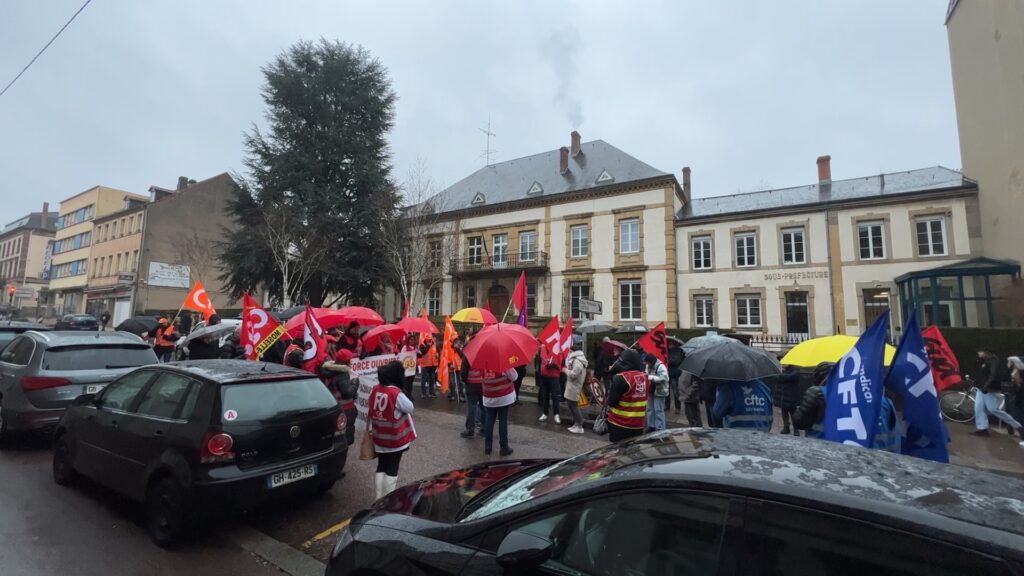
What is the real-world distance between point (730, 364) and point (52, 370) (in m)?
9.03

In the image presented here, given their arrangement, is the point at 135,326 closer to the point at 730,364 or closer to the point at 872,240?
the point at 730,364

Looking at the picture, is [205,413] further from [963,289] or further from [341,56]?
[341,56]

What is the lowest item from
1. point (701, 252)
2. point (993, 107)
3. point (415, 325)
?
point (415, 325)

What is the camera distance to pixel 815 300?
2186 cm

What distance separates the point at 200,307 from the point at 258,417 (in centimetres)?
785

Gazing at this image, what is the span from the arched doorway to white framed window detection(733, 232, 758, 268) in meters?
13.4

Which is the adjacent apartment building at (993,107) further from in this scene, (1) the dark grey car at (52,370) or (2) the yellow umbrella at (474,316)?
(1) the dark grey car at (52,370)

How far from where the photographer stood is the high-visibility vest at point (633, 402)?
5.26 meters

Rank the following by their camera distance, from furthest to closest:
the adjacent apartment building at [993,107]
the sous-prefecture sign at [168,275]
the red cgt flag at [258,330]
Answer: the sous-prefecture sign at [168,275]
the adjacent apartment building at [993,107]
the red cgt flag at [258,330]

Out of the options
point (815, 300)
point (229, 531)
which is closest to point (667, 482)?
point (229, 531)

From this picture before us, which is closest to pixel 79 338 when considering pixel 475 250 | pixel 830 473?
pixel 830 473

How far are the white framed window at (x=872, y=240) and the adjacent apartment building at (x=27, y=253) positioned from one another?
78551 millimetres

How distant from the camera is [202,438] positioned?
3855 millimetres

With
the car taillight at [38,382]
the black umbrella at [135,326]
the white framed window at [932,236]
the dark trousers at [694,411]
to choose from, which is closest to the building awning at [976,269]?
the white framed window at [932,236]
